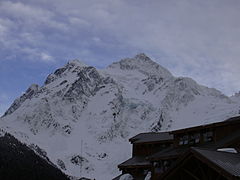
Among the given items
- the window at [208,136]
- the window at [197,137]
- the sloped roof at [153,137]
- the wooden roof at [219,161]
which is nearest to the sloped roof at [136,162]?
the sloped roof at [153,137]

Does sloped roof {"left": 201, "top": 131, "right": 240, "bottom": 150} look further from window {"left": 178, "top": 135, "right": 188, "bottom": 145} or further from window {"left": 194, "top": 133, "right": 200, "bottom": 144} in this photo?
window {"left": 178, "top": 135, "right": 188, "bottom": 145}

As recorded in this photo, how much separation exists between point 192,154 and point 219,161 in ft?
5.70

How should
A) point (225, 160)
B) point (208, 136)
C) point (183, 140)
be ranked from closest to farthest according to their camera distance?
point (225, 160), point (208, 136), point (183, 140)

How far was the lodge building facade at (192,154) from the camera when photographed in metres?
25.4

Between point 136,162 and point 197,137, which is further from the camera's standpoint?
point 136,162

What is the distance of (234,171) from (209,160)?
1.52 meters

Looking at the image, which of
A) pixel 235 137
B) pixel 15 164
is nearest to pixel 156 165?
pixel 235 137

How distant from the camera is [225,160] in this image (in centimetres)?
2548

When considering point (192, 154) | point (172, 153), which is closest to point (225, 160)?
point (192, 154)

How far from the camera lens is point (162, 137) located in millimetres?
46031

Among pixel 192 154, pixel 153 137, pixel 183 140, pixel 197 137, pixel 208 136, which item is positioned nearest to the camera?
pixel 192 154

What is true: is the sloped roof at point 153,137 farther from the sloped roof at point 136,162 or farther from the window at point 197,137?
the window at point 197,137

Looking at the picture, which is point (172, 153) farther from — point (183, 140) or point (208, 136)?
point (208, 136)

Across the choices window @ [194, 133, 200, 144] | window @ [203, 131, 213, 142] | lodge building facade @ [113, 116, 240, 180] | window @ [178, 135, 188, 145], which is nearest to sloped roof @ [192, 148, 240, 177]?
lodge building facade @ [113, 116, 240, 180]
